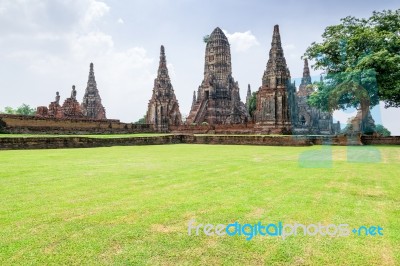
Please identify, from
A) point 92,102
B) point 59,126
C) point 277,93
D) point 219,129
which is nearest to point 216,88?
point 92,102

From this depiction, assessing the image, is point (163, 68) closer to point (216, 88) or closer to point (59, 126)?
point (216, 88)

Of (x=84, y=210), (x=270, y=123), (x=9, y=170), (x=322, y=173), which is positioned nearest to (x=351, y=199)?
(x=322, y=173)

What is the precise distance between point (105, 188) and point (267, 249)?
320 cm

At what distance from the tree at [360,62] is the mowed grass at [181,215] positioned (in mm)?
15963

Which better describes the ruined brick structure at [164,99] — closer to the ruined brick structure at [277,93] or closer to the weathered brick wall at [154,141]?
the ruined brick structure at [277,93]

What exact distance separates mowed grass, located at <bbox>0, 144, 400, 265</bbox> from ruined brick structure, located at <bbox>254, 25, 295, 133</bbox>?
69.9 feet

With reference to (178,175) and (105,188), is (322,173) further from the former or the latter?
(105,188)

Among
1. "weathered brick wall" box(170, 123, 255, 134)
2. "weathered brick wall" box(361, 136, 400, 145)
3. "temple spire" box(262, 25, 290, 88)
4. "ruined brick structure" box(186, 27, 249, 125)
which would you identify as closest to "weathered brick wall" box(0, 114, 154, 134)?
"weathered brick wall" box(170, 123, 255, 134)

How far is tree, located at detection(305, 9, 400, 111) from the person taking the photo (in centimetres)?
1995

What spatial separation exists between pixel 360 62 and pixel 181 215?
20.3 meters

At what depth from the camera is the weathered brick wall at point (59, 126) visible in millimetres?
21391

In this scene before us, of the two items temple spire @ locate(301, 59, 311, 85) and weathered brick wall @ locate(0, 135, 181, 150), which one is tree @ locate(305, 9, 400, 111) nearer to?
weathered brick wall @ locate(0, 135, 181, 150)

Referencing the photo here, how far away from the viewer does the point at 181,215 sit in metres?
3.73

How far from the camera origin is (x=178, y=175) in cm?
651
